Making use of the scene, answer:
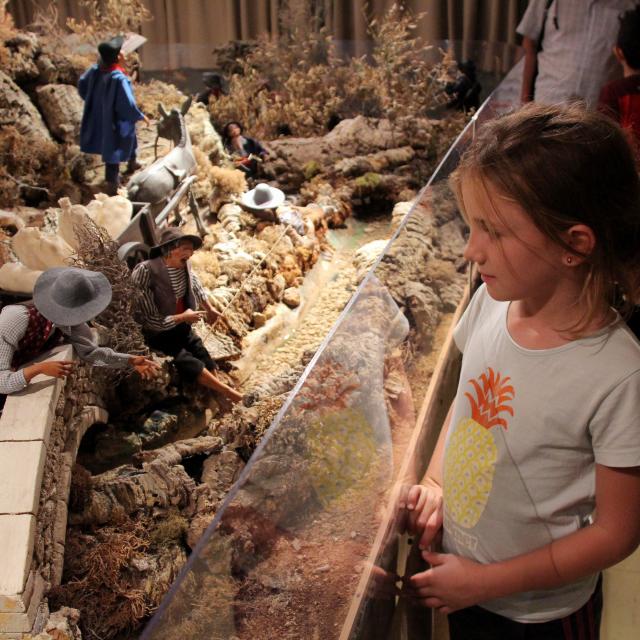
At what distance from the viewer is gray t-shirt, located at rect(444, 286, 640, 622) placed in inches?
47.8

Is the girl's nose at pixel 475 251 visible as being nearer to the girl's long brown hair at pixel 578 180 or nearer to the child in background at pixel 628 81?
the girl's long brown hair at pixel 578 180

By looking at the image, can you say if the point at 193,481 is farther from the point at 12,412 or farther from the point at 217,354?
the point at 217,354

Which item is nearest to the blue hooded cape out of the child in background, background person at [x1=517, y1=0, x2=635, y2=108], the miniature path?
the miniature path

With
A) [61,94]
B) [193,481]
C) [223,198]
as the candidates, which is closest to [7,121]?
[61,94]

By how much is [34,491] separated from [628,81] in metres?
3.07

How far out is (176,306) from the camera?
405 cm

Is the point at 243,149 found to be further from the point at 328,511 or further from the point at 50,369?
the point at 328,511

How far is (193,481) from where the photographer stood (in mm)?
3479

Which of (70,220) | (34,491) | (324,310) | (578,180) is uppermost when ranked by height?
(578,180)

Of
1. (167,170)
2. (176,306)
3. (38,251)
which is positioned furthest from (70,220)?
(167,170)

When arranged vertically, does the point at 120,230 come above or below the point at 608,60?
below

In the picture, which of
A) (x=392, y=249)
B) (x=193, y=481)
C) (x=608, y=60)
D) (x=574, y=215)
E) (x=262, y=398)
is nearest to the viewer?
(x=574, y=215)

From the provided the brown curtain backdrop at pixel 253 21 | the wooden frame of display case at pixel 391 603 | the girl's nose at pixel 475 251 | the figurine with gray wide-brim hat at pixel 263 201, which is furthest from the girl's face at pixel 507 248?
the brown curtain backdrop at pixel 253 21

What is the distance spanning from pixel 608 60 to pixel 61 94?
4862 mm
